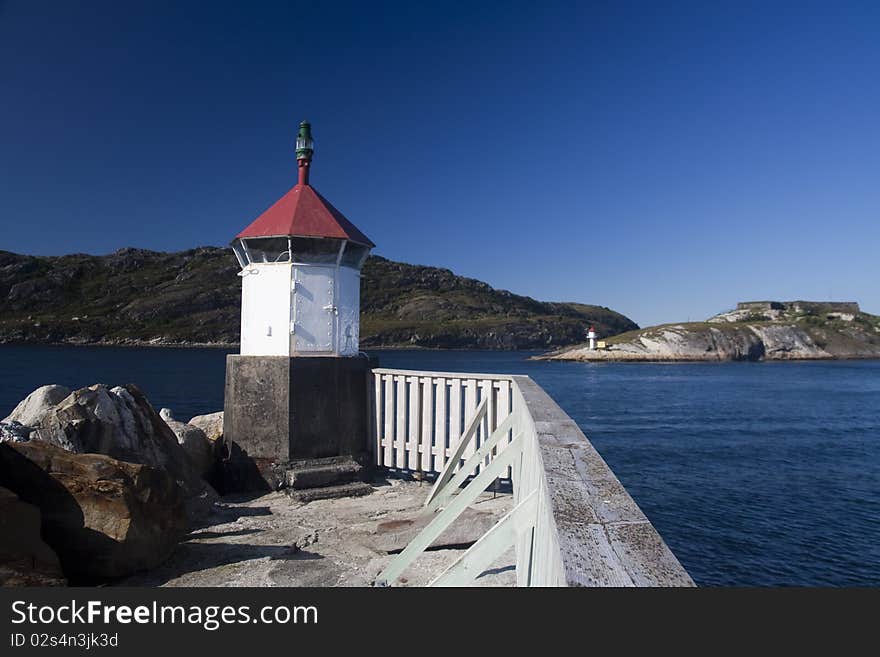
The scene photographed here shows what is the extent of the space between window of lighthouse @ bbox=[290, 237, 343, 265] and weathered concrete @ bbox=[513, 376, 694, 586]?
6286mm

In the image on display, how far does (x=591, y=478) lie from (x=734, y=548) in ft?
42.5

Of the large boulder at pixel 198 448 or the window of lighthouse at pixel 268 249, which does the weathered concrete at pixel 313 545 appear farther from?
the window of lighthouse at pixel 268 249

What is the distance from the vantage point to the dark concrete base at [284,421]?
28.0ft

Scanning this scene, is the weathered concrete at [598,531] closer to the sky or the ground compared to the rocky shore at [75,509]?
closer to the sky

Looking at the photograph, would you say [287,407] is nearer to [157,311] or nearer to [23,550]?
[23,550]

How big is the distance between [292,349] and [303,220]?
2027 mm

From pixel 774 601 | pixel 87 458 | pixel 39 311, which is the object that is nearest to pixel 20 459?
pixel 87 458

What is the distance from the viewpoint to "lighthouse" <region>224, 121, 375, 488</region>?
28.2 feet

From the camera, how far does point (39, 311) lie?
162750 millimetres

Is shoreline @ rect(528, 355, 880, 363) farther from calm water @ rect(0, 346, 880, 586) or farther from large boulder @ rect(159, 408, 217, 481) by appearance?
large boulder @ rect(159, 408, 217, 481)

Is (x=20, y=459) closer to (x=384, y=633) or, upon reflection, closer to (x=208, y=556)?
(x=208, y=556)

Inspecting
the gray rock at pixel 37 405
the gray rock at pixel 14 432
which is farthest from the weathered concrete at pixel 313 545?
the gray rock at pixel 37 405

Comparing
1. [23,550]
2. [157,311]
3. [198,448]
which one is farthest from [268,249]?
[157,311]

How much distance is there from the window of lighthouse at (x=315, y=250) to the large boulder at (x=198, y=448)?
319cm
